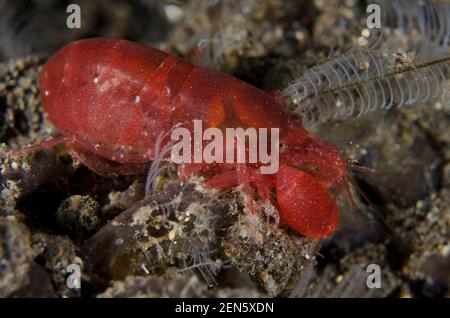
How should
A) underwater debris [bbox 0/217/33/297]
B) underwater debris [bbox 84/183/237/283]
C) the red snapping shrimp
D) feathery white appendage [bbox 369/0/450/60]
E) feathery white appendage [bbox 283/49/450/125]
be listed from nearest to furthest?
underwater debris [bbox 0/217/33/297] → underwater debris [bbox 84/183/237/283] → the red snapping shrimp → feathery white appendage [bbox 283/49/450/125] → feathery white appendage [bbox 369/0/450/60]

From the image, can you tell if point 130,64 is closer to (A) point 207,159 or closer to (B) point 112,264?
(A) point 207,159

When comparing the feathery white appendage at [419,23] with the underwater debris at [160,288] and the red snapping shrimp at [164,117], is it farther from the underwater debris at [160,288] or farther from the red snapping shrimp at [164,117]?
the underwater debris at [160,288]

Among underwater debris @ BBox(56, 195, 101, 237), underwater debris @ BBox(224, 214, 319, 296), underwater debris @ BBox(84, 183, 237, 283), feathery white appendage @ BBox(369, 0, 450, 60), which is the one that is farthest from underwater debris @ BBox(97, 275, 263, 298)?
feathery white appendage @ BBox(369, 0, 450, 60)

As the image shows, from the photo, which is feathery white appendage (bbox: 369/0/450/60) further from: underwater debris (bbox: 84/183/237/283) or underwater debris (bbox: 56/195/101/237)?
underwater debris (bbox: 56/195/101/237)

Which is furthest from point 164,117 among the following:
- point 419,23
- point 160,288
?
point 419,23

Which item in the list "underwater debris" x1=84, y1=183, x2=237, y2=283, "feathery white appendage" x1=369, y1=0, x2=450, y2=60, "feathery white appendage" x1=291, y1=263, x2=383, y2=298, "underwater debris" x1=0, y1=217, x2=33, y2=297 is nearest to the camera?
"underwater debris" x1=0, y1=217, x2=33, y2=297

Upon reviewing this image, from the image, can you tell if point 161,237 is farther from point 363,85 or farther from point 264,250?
point 363,85

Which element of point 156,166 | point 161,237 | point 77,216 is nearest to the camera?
point 161,237

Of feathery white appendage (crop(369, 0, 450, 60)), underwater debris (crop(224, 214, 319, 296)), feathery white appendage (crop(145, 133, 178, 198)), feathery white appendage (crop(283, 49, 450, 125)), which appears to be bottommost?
underwater debris (crop(224, 214, 319, 296))

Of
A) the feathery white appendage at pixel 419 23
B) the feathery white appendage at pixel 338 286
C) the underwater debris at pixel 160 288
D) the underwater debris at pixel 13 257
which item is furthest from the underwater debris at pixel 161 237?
the feathery white appendage at pixel 419 23
